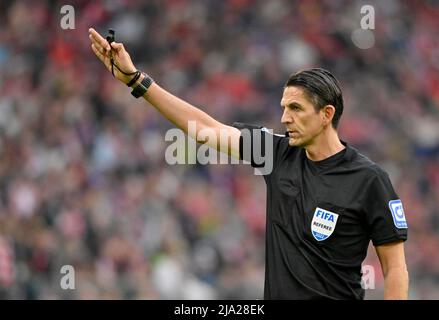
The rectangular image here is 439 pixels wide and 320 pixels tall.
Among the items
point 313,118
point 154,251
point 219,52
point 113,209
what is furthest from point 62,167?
point 313,118

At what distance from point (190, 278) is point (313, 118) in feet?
17.6

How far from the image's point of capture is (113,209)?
33.1 feet

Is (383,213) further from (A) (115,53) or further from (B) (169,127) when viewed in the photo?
(B) (169,127)

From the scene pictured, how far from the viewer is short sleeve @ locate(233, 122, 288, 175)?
4375 millimetres

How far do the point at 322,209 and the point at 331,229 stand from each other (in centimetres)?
10

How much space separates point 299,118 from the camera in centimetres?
420

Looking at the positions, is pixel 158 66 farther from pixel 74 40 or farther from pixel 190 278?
pixel 190 278

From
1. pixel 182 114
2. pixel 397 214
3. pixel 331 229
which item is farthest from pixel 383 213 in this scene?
pixel 182 114

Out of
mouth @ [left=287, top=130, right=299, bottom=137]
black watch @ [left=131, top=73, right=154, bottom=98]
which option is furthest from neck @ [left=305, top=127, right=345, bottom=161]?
black watch @ [left=131, top=73, right=154, bottom=98]

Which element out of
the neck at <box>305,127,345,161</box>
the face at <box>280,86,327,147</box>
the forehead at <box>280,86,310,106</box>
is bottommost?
the neck at <box>305,127,345,161</box>

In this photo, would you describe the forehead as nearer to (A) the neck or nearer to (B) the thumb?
(A) the neck

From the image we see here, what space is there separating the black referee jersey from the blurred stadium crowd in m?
4.82

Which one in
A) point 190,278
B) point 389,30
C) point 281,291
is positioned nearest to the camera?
point 281,291

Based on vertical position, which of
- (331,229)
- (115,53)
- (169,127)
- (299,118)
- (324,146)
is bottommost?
(331,229)
